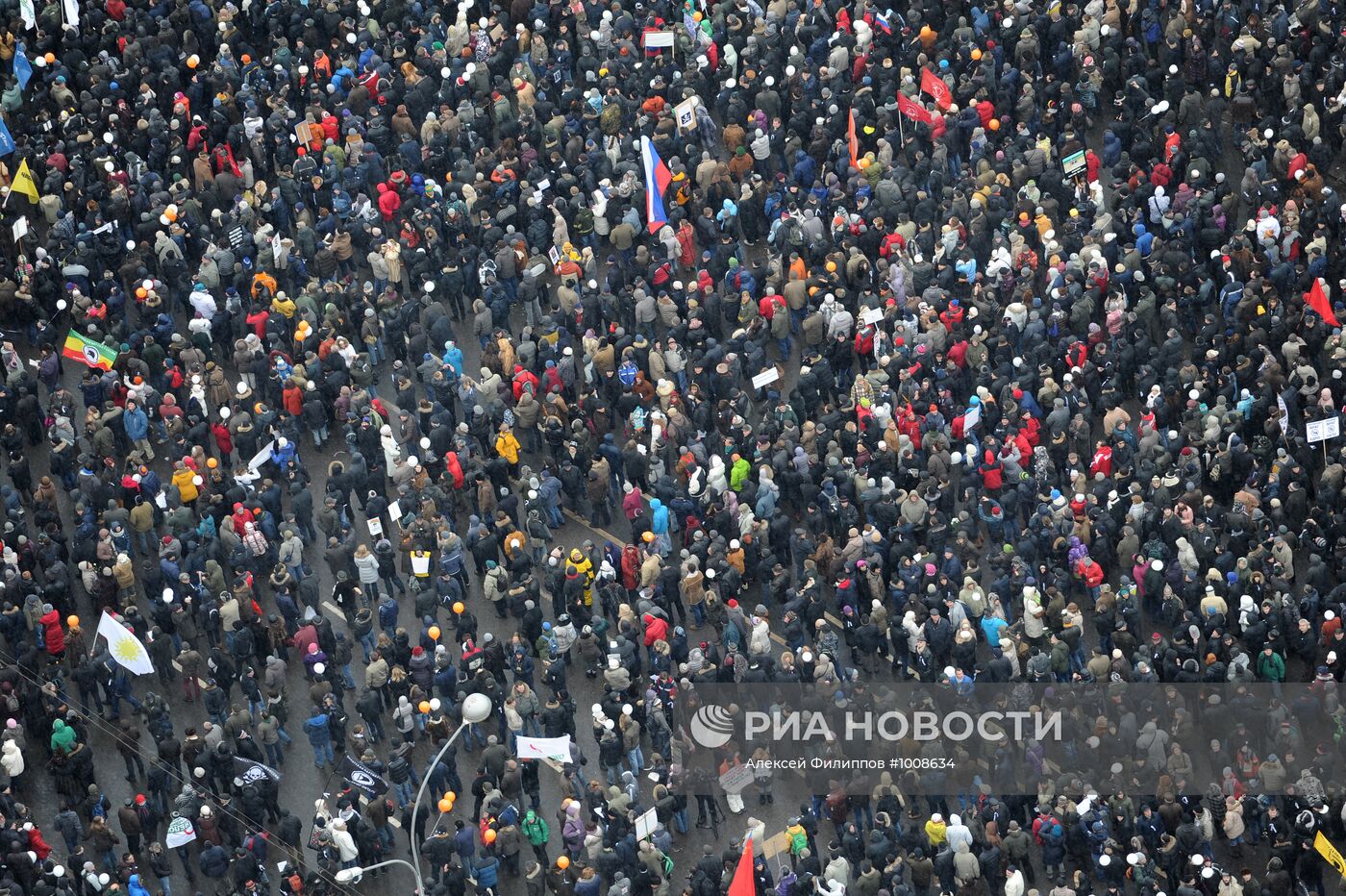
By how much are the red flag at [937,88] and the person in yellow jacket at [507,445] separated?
41.3ft

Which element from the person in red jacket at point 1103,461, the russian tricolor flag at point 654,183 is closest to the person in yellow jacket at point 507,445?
the russian tricolor flag at point 654,183

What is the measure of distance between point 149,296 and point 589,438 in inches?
403

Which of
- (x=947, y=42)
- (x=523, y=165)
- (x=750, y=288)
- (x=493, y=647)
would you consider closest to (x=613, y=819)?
(x=493, y=647)

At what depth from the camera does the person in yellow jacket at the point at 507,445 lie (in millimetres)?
52438

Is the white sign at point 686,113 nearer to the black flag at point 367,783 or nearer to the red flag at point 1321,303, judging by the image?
the red flag at point 1321,303

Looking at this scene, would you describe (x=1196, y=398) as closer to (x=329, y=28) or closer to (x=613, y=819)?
(x=613, y=819)

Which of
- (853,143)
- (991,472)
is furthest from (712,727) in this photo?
(853,143)

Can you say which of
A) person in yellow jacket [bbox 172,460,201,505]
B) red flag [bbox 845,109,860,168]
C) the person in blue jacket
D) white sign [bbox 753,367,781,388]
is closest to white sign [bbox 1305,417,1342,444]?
white sign [bbox 753,367,781,388]

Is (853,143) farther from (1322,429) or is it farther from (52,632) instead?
(52,632)

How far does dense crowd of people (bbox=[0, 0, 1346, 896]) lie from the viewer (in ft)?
154

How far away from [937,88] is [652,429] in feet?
36.0

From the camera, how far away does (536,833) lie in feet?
153

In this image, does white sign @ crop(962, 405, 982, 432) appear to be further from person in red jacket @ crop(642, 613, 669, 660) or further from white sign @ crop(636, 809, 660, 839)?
white sign @ crop(636, 809, 660, 839)

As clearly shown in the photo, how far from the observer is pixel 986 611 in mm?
48594
